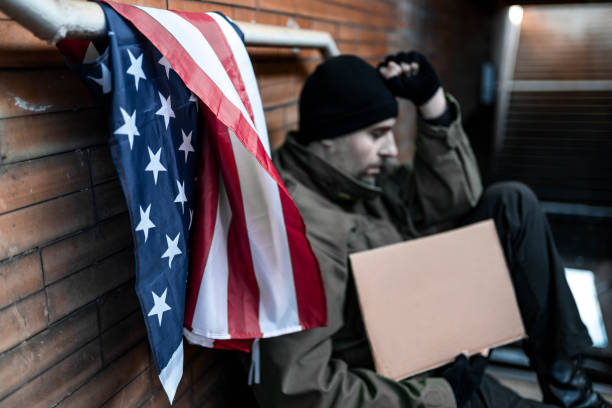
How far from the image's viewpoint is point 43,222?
35.1 inches

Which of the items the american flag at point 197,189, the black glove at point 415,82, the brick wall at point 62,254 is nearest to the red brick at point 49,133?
the brick wall at point 62,254

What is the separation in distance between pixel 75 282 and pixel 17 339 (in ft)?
0.47

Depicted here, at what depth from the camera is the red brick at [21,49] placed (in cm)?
80

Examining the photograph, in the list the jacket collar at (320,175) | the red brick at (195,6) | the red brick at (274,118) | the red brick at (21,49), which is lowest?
the jacket collar at (320,175)

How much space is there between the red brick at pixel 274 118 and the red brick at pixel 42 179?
87 centimetres

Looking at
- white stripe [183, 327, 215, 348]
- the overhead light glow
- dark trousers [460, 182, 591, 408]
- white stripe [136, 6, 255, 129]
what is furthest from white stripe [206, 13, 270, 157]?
the overhead light glow

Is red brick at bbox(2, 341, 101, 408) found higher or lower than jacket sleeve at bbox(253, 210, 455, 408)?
higher

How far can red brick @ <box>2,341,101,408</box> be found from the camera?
0.87 metres

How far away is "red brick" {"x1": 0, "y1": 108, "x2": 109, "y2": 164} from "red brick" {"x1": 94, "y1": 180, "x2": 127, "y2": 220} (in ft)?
0.29

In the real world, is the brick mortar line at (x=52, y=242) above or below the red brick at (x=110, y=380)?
above

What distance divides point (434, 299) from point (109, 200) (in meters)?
0.87

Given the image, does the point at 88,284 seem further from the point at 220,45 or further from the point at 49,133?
the point at 220,45

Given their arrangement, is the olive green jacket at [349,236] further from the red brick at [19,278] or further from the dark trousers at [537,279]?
the red brick at [19,278]

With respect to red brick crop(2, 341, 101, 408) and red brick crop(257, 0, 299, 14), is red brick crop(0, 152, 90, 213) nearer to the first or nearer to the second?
red brick crop(2, 341, 101, 408)
